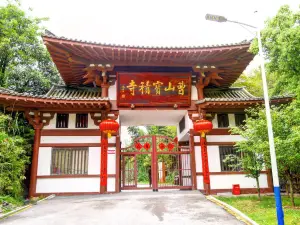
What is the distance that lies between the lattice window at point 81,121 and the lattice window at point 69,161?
1.04 m

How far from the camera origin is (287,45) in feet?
23.8

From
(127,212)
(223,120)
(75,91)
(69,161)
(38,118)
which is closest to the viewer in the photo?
(127,212)

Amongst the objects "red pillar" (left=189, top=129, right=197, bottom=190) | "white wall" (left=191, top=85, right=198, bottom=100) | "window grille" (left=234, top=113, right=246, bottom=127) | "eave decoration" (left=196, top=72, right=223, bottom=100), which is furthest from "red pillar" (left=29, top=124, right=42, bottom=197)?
"window grille" (left=234, top=113, right=246, bottom=127)

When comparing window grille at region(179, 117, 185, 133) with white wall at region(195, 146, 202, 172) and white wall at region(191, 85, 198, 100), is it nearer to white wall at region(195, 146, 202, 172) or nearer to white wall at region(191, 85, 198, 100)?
white wall at region(191, 85, 198, 100)

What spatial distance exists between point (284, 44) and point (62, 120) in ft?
29.0

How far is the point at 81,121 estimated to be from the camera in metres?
10.8

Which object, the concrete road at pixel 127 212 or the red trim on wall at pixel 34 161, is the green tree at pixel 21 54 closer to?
the red trim on wall at pixel 34 161

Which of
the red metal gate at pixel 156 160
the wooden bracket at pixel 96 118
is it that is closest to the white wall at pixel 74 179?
the wooden bracket at pixel 96 118

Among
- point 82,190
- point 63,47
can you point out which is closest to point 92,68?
point 63,47

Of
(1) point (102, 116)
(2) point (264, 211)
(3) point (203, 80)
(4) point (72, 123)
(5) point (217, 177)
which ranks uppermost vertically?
(3) point (203, 80)

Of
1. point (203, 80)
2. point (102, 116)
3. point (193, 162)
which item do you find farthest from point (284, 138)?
point (102, 116)

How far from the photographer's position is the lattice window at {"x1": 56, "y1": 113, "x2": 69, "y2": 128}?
423 inches

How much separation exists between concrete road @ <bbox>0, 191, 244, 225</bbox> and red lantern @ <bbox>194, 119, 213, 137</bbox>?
262 centimetres

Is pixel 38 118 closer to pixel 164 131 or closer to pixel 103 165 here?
pixel 103 165
